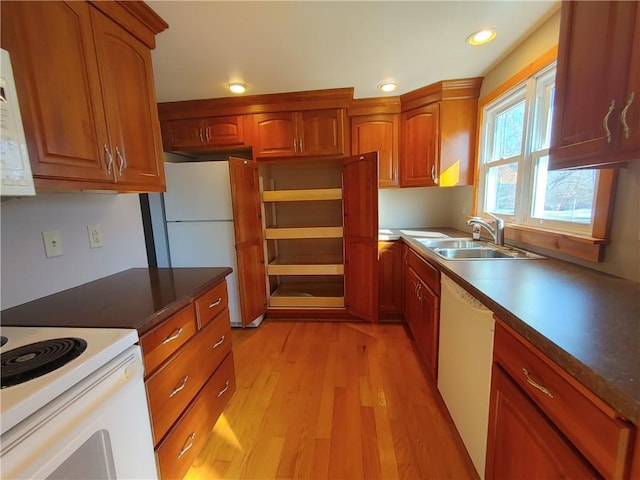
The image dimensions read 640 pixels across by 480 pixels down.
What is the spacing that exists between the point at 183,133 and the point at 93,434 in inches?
110

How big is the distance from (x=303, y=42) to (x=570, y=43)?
4.62ft

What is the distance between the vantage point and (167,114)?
278cm

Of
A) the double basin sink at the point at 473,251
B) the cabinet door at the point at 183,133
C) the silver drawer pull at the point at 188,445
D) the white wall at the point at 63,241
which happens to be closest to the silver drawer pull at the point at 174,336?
the silver drawer pull at the point at 188,445

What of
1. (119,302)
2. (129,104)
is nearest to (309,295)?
(119,302)

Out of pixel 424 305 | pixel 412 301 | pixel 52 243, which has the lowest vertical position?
pixel 412 301

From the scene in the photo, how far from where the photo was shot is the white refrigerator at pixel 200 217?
8.50 ft

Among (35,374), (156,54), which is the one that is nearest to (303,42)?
(156,54)

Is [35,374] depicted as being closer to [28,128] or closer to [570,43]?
[28,128]

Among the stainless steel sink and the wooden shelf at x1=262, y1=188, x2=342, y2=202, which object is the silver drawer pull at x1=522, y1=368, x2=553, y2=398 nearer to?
the stainless steel sink

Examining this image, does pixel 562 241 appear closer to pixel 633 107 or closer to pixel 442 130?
pixel 633 107

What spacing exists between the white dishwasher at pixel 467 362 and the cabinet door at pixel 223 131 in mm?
2365

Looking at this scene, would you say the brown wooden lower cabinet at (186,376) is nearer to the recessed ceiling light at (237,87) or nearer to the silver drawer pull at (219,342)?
the silver drawer pull at (219,342)

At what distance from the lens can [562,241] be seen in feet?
4.83

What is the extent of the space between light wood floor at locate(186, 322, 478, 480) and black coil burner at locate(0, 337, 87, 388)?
3.19 feet
